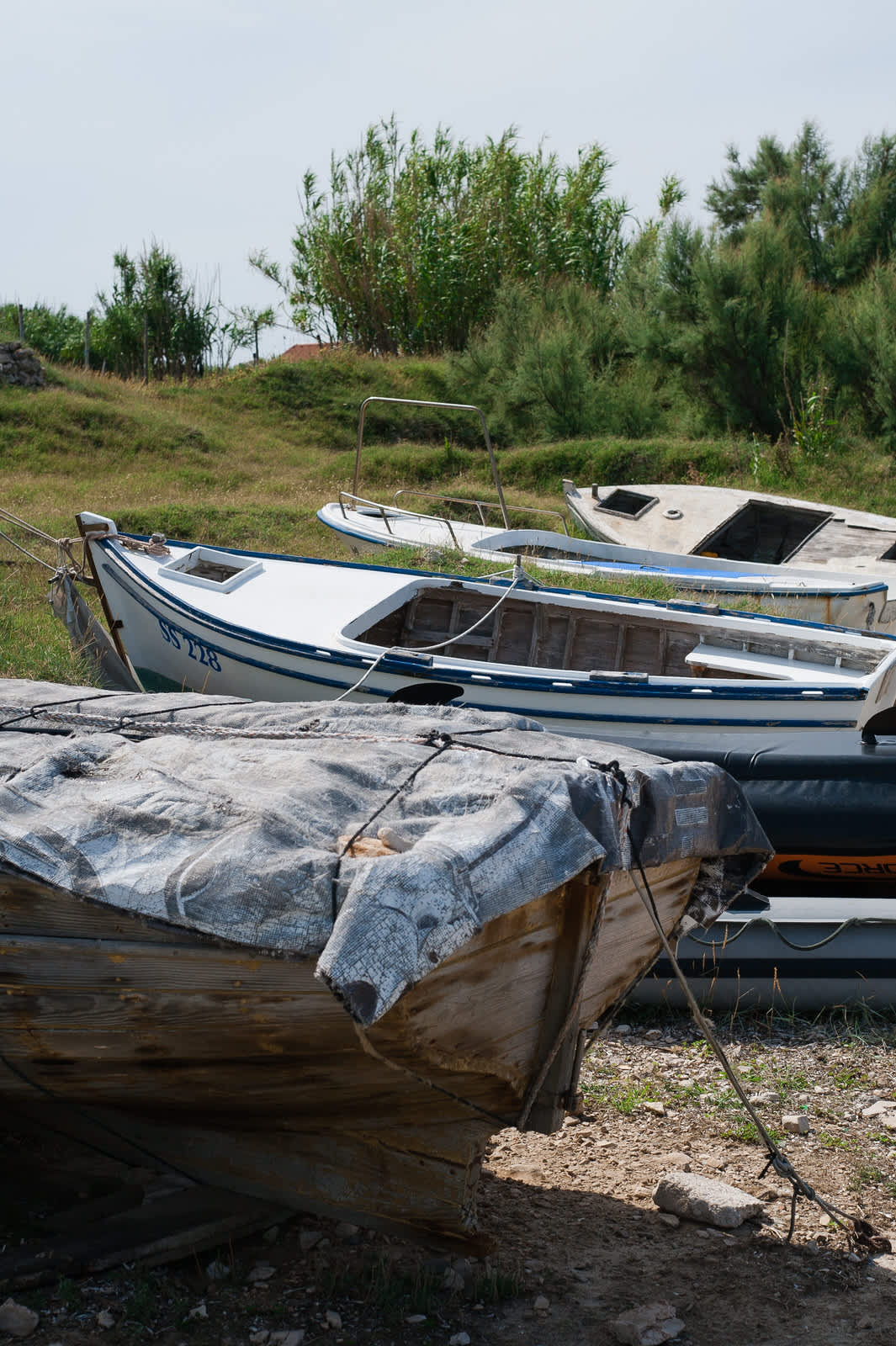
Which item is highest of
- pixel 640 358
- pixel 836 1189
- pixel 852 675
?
pixel 640 358

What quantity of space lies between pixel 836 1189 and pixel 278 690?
16.3 feet

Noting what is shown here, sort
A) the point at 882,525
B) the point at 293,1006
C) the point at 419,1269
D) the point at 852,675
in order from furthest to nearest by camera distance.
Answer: the point at 882,525, the point at 852,675, the point at 419,1269, the point at 293,1006

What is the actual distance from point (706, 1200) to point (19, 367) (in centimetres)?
2123

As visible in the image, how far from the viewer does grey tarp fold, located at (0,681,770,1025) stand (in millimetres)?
2205

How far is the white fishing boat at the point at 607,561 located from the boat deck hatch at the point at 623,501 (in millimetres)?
1198

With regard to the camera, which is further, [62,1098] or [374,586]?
[374,586]

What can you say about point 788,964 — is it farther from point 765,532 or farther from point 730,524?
point 765,532

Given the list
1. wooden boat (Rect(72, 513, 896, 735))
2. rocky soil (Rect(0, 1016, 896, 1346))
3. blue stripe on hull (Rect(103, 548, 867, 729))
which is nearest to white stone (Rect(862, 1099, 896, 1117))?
rocky soil (Rect(0, 1016, 896, 1346))

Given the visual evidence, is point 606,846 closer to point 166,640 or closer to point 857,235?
point 166,640

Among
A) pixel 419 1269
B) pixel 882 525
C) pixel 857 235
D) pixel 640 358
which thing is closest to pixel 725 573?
pixel 882 525

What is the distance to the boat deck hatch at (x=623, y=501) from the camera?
46.6 ft

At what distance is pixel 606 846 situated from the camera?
260 centimetres

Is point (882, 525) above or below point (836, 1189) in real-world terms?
above

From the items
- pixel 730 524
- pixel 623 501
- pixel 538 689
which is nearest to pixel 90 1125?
pixel 538 689
